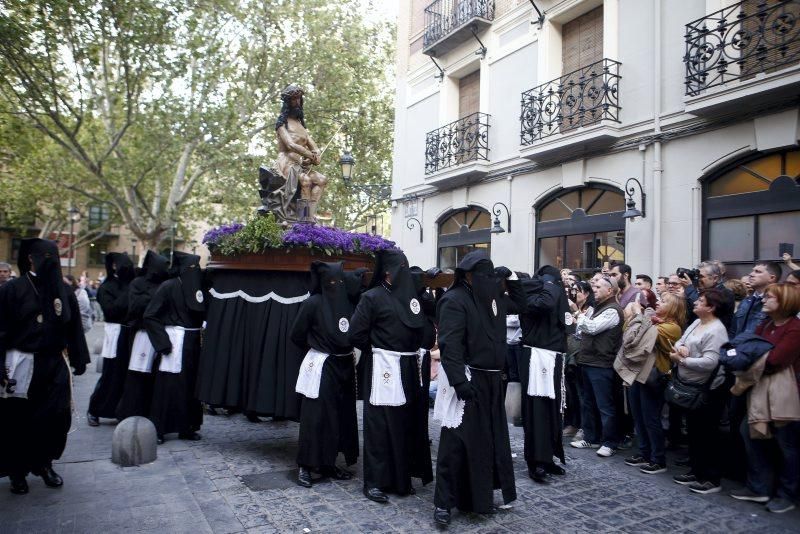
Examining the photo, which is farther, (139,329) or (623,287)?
(623,287)

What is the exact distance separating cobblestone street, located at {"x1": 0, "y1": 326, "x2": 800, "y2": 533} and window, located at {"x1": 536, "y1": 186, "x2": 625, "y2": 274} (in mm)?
6055

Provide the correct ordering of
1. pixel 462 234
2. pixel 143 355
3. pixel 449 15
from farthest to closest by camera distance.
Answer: pixel 449 15
pixel 462 234
pixel 143 355

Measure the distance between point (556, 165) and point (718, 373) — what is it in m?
7.71

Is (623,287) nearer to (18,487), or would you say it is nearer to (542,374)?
(542,374)

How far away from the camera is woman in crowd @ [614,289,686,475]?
20.0ft

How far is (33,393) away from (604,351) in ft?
19.1

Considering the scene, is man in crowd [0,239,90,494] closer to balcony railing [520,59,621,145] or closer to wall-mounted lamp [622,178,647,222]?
wall-mounted lamp [622,178,647,222]

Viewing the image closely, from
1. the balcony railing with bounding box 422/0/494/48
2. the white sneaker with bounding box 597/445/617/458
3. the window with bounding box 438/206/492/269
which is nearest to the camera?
the white sneaker with bounding box 597/445/617/458

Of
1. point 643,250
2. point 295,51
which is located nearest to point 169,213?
point 295,51

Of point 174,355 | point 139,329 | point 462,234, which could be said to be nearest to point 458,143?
point 462,234

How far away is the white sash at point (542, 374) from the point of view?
5855mm

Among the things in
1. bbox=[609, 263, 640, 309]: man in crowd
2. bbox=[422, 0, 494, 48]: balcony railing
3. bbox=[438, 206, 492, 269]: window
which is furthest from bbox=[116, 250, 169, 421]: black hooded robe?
bbox=[422, 0, 494, 48]: balcony railing

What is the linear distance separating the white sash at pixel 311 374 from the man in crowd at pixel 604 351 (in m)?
3.20

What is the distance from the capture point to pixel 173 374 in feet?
22.7
